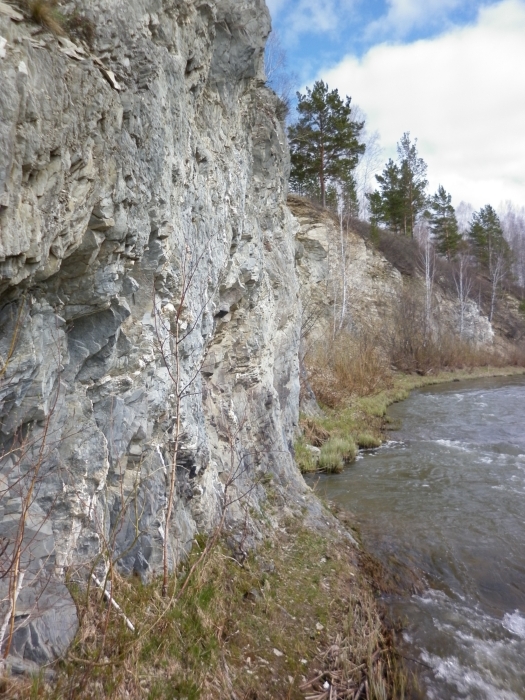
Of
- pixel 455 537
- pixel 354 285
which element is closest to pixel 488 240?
pixel 354 285

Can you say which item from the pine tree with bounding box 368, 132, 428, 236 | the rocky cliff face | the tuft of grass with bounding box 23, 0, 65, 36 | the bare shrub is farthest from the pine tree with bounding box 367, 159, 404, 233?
the tuft of grass with bounding box 23, 0, 65, 36

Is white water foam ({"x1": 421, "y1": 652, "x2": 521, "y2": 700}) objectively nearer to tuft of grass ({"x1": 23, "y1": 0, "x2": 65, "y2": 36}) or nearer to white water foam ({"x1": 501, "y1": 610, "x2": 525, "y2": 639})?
white water foam ({"x1": 501, "y1": 610, "x2": 525, "y2": 639})

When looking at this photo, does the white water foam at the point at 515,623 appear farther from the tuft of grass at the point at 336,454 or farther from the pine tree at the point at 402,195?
Result: the pine tree at the point at 402,195

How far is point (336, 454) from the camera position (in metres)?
9.48

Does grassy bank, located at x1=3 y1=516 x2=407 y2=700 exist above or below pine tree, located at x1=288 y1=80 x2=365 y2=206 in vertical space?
below

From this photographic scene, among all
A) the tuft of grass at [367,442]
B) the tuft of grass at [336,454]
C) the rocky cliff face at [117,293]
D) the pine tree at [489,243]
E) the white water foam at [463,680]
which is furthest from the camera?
the pine tree at [489,243]

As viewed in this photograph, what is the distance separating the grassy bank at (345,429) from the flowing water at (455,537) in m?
0.39

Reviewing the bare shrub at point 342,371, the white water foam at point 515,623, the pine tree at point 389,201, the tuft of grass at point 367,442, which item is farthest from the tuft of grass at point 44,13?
the pine tree at point 389,201

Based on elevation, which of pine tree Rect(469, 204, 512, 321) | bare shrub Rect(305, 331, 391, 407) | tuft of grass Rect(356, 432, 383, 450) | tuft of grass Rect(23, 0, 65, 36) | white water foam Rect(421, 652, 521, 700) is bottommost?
white water foam Rect(421, 652, 521, 700)

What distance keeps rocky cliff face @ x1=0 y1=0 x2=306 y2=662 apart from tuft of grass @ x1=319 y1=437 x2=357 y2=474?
2848 mm

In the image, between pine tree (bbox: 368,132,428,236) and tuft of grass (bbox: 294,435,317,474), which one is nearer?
tuft of grass (bbox: 294,435,317,474)

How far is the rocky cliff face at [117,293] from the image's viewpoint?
2.46m

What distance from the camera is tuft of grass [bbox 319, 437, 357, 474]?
916 centimetres

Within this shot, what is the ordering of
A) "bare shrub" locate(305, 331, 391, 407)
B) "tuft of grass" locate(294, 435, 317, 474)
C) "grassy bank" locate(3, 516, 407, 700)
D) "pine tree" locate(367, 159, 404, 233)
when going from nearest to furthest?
1. "grassy bank" locate(3, 516, 407, 700)
2. "tuft of grass" locate(294, 435, 317, 474)
3. "bare shrub" locate(305, 331, 391, 407)
4. "pine tree" locate(367, 159, 404, 233)
